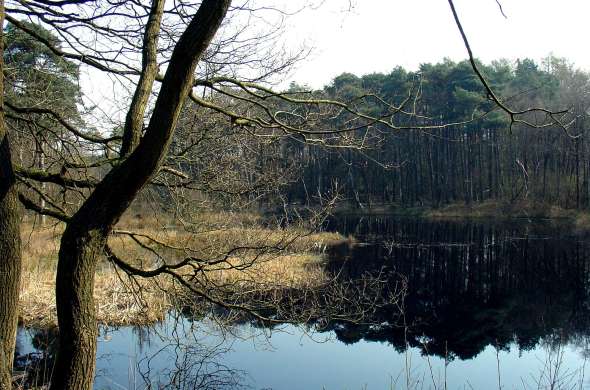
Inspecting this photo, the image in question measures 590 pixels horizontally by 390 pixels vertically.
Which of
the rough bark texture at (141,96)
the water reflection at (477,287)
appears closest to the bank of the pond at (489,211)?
the water reflection at (477,287)

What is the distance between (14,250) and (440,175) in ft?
126

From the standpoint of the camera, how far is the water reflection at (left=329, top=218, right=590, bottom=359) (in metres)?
10.4

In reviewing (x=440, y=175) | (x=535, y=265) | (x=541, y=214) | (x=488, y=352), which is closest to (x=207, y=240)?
(x=488, y=352)

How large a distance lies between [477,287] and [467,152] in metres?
26.0

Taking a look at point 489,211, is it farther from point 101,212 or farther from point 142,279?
point 101,212

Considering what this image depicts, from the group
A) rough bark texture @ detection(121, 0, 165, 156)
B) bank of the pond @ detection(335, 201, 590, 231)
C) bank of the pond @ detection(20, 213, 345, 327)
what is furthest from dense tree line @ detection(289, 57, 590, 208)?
rough bark texture @ detection(121, 0, 165, 156)

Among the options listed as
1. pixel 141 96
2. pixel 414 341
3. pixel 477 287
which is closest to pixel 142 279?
pixel 414 341

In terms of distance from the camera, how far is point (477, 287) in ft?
47.3

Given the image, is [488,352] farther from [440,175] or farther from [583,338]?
[440,175]

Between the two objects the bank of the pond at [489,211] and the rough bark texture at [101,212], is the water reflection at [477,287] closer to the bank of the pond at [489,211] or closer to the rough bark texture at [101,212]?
the rough bark texture at [101,212]

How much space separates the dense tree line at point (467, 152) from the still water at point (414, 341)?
563 inches

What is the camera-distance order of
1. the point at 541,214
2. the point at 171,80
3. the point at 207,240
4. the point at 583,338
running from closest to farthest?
1. the point at 171,80
2. the point at 207,240
3. the point at 583,338
4. the point at 541,214

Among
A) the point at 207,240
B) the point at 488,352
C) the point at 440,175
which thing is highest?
the point at 440,175

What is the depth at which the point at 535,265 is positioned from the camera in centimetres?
1677
